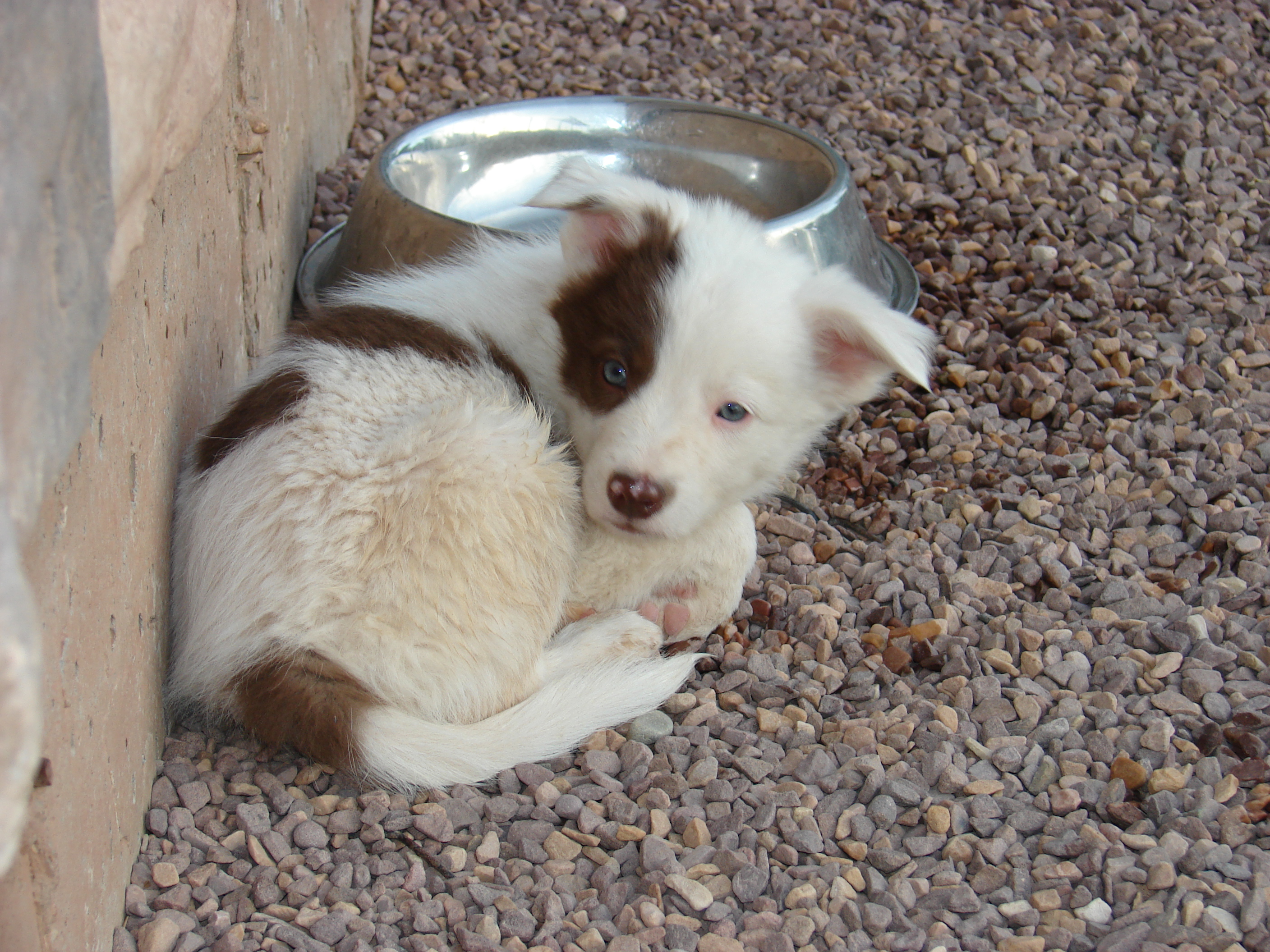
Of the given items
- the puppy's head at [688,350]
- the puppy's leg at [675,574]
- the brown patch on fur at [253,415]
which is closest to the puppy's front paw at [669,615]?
the puppy's leg at [675,574]

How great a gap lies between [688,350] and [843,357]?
1.21ft

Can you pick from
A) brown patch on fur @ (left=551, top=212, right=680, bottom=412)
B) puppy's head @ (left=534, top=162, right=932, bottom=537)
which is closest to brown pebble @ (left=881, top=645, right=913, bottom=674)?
puppy's head @ (left=534, top=162, right=932, bottom=537)

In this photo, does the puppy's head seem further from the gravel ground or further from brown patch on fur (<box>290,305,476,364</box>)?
the gravel ground

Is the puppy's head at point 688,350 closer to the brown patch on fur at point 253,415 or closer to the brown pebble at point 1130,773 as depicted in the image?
the brown patch on fur at point 253,415

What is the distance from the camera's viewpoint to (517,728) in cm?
228

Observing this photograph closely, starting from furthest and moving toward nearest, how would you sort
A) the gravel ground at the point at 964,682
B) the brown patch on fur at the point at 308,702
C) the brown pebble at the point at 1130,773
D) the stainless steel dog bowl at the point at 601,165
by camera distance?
the stainless steel dog bowl at the point at 601,165
the brown pebble at the point at 1130,773
the brown patch on fur at the point at 308,702
the gravel ground at the point at 964,682

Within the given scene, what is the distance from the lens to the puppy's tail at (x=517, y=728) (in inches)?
83.8

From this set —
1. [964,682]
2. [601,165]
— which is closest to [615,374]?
[964,682]

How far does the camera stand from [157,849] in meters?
2.00

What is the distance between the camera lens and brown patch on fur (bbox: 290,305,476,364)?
93.9 inches

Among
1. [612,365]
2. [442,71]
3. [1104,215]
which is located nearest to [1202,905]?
[612,365]

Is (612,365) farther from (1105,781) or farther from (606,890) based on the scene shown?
(1105,781)

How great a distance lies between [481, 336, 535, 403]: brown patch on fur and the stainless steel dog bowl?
45.9 inches

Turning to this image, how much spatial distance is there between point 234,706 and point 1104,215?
3578 millimetres
